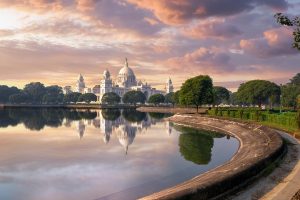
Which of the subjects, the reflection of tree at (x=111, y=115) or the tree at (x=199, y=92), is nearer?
the tree at (x=199, y=92)

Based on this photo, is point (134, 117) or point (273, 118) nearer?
point (273, 118)

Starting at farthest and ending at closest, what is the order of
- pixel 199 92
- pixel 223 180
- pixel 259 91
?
pixel 259 91
pixel 199 92
pixel 223 180

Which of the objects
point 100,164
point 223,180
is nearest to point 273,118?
point 100,164

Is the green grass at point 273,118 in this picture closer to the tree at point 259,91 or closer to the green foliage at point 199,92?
the green foliage at point 199,92

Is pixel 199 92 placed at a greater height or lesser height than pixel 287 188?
greater

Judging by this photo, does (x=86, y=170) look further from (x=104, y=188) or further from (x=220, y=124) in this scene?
(x=220, y=124)

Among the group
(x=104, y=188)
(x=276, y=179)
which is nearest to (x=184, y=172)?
(x=104, y=188)

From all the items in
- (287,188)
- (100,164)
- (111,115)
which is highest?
A: (111,115)

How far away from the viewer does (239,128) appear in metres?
59.1

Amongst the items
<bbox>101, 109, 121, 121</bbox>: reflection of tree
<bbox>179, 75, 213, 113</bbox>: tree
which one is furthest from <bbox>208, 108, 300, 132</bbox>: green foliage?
<bbox>101, 109, 121, 121</bbox>: reflection of tree

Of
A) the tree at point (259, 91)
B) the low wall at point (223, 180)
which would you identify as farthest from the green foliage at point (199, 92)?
the low wall at point (223, 180)

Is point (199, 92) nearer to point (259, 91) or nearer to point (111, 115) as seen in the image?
point (111, 115)

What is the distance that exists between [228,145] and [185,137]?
11.2 metres

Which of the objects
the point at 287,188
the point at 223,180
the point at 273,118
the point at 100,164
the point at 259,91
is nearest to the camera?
the point at 223,180
